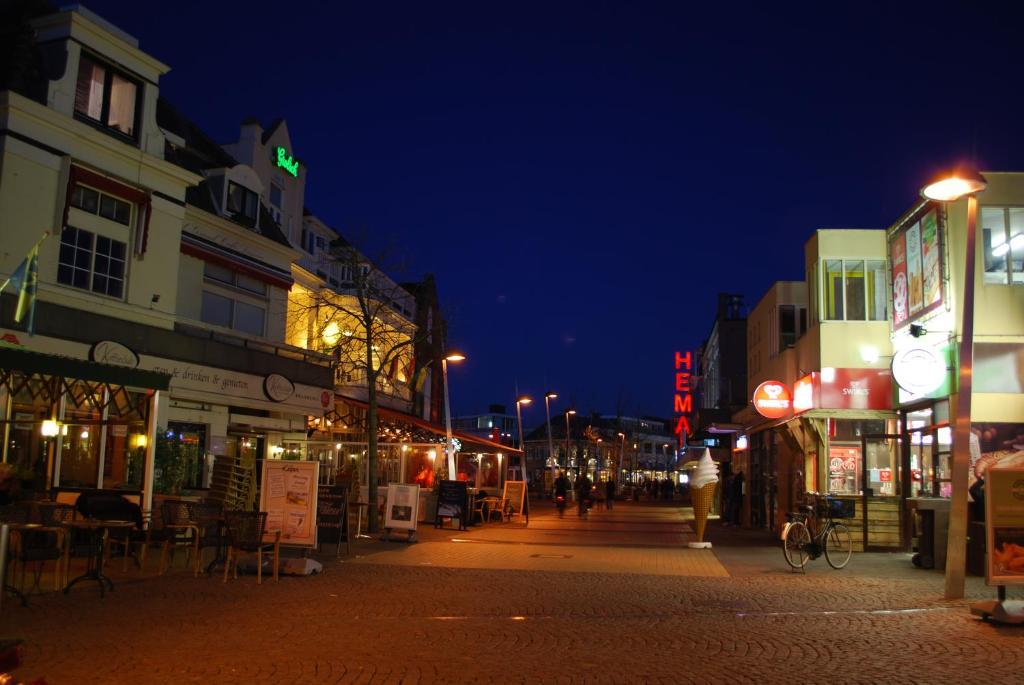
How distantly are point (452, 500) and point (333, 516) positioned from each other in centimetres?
804

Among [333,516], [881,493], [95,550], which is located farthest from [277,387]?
[881,493]

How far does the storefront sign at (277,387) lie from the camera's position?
24984mm

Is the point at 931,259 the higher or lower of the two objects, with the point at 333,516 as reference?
higher

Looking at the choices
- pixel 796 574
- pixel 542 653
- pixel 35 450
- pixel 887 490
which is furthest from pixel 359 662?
pixel 887 490

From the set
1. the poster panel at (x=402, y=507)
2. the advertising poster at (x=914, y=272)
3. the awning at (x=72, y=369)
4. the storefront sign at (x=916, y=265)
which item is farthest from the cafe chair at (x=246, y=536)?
the advertising poster at (x=914, y=272)


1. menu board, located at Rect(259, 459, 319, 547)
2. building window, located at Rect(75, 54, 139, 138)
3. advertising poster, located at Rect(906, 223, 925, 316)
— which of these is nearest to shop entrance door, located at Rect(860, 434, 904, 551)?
advertising poster, located at Rect(906, 223, 925, 316)

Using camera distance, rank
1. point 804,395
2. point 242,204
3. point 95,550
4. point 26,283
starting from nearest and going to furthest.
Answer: point 95,550, point 26,283, point 804,395, point 242,204

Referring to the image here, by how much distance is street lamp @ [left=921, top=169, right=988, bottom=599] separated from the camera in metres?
11.7

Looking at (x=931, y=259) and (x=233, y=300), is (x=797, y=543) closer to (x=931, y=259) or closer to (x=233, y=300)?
(x=931, y=259)

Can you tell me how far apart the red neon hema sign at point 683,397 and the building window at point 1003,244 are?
47424 mm

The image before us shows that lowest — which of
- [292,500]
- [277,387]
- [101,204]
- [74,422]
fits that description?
[292,500]

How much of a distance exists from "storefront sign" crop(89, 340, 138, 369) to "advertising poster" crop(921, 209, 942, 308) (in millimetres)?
16350

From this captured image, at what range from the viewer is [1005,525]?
444 inches

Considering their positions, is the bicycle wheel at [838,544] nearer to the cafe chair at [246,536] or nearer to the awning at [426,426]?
the cafe chair at [246,536]
